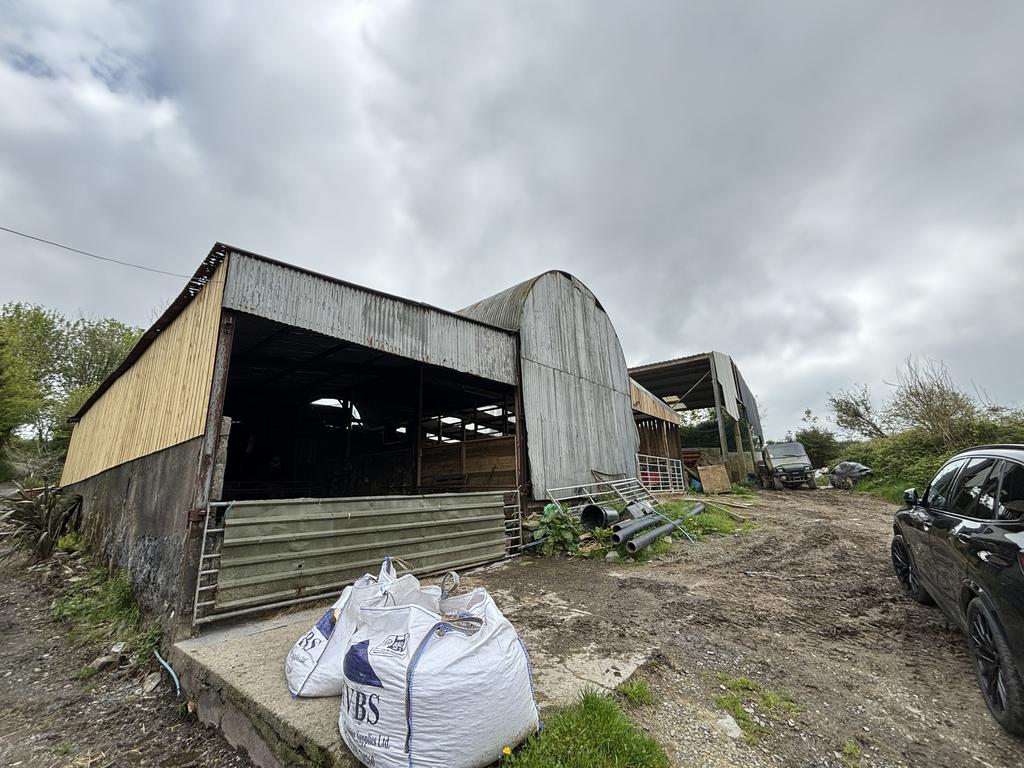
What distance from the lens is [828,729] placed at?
2.44m

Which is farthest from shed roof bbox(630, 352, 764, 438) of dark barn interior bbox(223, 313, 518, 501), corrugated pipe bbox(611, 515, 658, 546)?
corrugated pipe bbox(611, 515, 658, 546)

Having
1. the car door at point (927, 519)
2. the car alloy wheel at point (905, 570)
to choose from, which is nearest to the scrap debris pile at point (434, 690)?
the car door at point (927, 519)

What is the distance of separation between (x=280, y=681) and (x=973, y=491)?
16.9 feet

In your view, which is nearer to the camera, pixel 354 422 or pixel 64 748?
pixel 64 748

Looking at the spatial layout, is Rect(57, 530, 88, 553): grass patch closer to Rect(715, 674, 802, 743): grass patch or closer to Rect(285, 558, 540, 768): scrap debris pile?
Rect(285, 558, 540, 768): scrap debris pile

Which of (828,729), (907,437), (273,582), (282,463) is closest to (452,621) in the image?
(828,729)

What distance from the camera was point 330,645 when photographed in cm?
276

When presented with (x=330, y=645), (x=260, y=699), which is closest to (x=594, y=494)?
(x=330, y=645)

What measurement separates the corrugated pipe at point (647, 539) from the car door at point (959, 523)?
3.68 m

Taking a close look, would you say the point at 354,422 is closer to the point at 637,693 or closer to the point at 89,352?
the point at 637,693

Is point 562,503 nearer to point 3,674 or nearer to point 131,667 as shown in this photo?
point 131,667

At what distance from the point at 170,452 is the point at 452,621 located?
5.03 m

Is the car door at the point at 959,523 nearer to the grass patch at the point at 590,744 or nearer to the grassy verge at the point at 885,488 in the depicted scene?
the grass patch at the point at 590,744

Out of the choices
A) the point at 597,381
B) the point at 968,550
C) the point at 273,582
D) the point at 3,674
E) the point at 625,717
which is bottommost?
the point at 3,674
